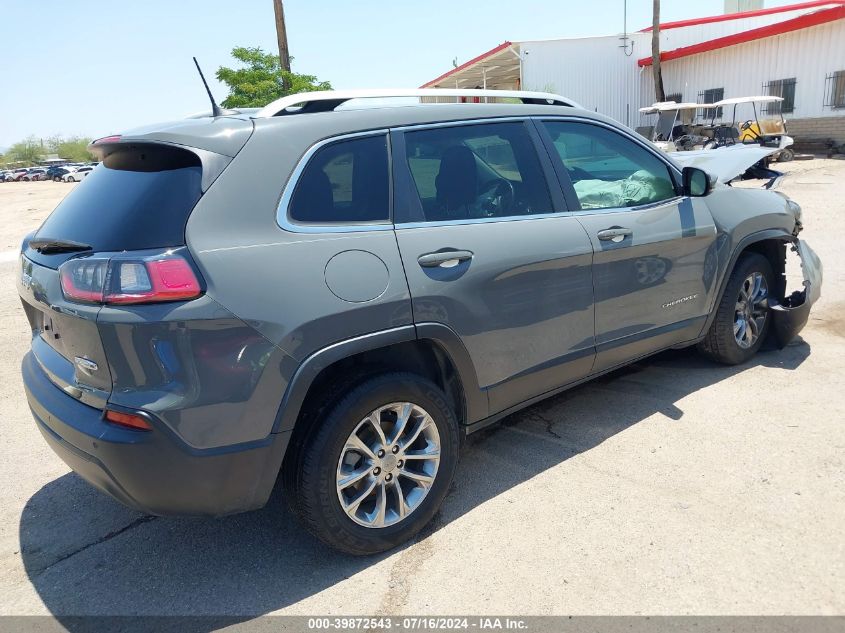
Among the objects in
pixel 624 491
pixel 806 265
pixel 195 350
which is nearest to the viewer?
pixel 195 350

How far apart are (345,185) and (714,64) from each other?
2955cm

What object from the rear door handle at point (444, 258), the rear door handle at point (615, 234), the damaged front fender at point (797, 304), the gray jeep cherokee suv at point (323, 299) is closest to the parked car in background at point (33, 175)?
the gray jeep cherokee suv at point (323, 299)

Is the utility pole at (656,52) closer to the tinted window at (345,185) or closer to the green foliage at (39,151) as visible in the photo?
the tinted window at (345,185)

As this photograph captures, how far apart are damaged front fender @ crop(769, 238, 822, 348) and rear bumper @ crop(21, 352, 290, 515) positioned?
375 centimetres

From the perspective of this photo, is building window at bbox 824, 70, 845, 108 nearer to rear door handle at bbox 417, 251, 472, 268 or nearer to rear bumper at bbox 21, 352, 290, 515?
rear door handle at bbox 417, 251, 472, 268

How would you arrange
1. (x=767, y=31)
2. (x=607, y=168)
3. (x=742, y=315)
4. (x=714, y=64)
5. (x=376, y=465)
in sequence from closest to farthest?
1. (x=376, y=465)
2. (x=607, y=168)
3. (x=742, y=315)
4. (x=767, y=31)
5. (x=714, y=64)

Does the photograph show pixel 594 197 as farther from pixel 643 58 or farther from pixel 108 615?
pixel 643 58

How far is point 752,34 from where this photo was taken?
81.2ft

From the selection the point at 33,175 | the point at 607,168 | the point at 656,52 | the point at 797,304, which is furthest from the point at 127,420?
the point at 33,175

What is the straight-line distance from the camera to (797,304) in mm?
4770

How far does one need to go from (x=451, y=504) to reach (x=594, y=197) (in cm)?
180

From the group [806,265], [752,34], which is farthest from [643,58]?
[806,265]

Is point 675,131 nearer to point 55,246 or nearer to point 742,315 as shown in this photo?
point 742,315

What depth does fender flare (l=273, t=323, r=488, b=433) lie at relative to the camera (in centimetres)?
250
